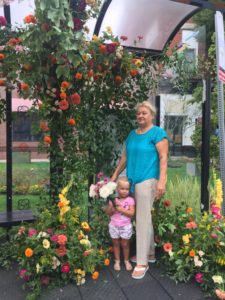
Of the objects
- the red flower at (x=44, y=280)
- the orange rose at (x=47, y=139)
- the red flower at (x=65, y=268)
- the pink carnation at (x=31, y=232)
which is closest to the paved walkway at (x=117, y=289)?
the red flower at (x=44, y=280)

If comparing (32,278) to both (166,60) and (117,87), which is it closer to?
(117,87)

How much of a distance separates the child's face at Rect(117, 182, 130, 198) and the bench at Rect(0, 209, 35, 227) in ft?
3.61

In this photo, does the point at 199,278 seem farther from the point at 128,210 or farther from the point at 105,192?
the point at 105,192

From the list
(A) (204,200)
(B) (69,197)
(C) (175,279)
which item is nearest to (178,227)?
(C) (175,279)

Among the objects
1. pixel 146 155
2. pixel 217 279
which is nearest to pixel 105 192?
pixel 146 155

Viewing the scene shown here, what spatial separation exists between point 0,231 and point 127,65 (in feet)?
8.24

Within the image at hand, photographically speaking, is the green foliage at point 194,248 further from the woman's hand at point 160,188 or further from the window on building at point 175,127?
the window on building at point 175,127

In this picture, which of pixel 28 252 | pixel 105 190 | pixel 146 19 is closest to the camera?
pixel 28 252

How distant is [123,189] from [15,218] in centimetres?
133

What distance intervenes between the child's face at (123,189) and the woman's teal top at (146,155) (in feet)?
0.28

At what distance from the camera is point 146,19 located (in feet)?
13.9

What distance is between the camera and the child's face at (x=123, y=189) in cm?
318

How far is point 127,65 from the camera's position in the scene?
3.59 m

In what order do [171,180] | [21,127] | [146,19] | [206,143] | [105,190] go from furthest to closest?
[171,180], [146,19], [21,127], [206,143], [105,190]
